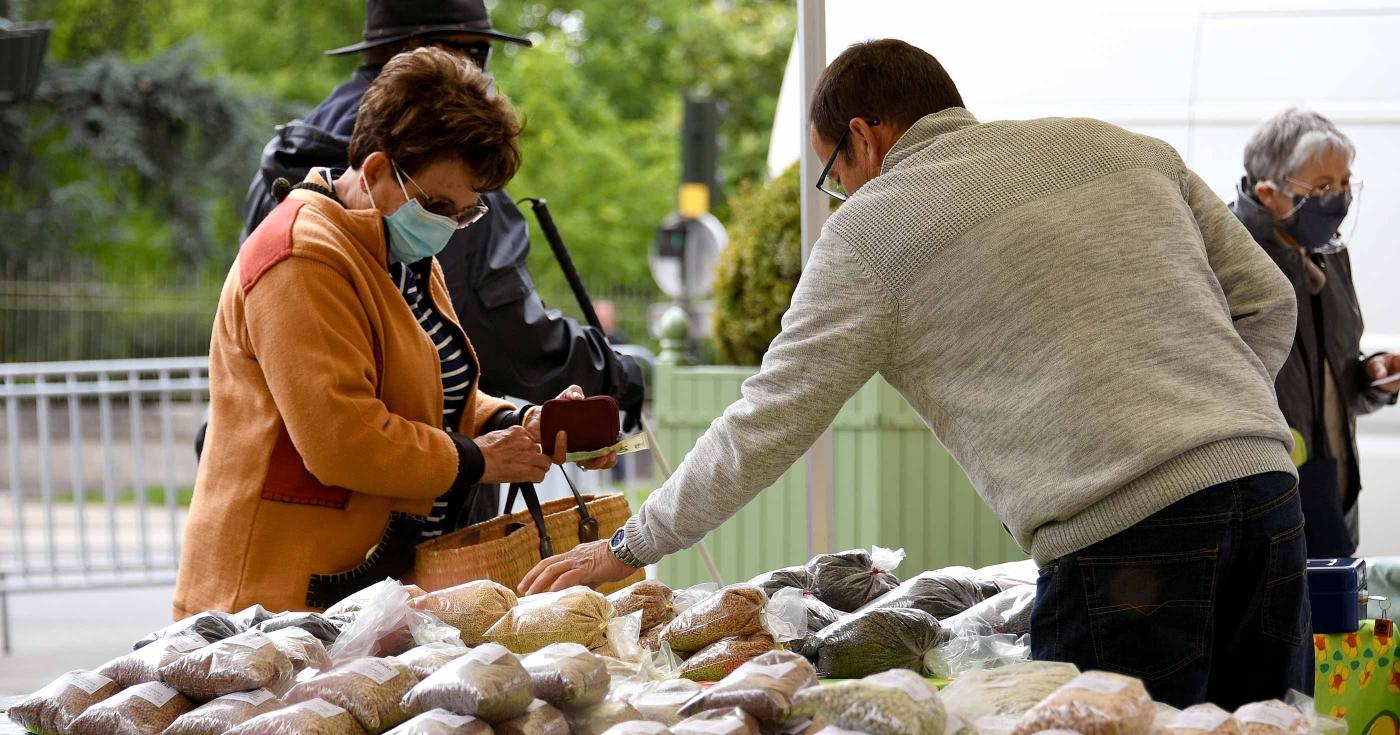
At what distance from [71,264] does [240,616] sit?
1766 cm

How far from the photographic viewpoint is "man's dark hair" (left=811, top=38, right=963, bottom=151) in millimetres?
2029

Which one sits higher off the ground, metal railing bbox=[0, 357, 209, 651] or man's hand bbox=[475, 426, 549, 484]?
man's hand bbox=[475, 426, 549, 484]

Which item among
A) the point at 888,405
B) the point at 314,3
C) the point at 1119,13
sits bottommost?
the point at 888,405

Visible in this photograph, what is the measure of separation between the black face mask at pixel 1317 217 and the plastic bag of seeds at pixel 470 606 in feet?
7.81

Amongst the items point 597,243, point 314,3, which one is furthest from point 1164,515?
point 314,3

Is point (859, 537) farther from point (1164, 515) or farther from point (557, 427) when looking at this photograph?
point (1164, 515)

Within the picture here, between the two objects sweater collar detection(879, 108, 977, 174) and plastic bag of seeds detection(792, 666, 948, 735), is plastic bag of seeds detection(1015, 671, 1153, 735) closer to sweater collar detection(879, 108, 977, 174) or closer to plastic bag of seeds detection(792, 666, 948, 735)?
plastic bag of seeds detection(792, 666, 948, 735)

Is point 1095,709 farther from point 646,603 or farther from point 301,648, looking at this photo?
point 301,648

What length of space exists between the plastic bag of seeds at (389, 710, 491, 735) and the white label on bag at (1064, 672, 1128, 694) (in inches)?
24.4

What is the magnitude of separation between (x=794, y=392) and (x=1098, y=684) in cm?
62

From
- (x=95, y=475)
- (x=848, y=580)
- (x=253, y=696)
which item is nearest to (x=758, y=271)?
(x=848, y=580)

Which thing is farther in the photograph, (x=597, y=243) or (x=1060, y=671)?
(x=597, y=243)

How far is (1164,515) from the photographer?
6.05 ft

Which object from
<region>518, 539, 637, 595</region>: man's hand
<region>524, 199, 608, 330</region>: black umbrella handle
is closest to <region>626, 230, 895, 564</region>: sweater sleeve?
<region>518, 539, 637, 595</region>: man's hand
